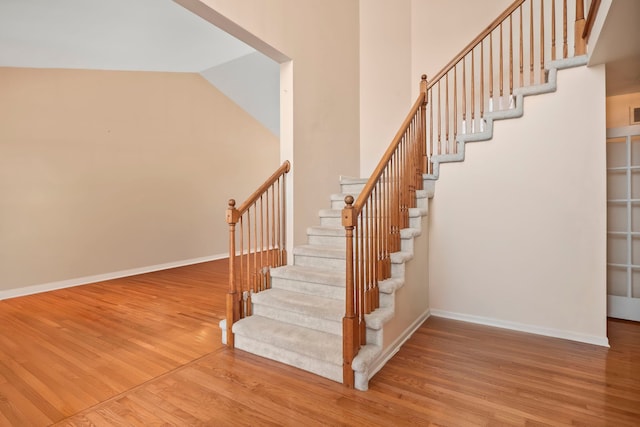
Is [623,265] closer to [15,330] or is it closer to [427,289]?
[427,289]

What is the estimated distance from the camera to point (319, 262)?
346 centimetres

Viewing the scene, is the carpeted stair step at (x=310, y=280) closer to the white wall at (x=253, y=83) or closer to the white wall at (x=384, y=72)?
the white wall at (x=384, y=72)

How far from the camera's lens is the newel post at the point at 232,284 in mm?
2924

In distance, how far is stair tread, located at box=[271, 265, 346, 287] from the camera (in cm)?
305

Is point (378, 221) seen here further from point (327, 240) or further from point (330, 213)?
point (330, 213)

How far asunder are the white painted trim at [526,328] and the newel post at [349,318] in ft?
5.61

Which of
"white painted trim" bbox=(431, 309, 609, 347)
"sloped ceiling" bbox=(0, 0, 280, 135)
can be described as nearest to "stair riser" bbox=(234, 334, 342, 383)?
"white painted trim" bbox=(431, 309, 609, 347)

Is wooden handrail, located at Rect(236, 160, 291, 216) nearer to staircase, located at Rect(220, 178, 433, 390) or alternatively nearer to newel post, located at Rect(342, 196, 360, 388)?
staircase, located at Rect(220, 178, 433, 390)

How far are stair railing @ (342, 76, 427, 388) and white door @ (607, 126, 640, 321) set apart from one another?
6.58 feet

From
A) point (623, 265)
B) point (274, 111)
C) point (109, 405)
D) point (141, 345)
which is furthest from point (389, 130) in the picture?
point (109, 405)

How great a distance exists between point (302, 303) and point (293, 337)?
0.34 m

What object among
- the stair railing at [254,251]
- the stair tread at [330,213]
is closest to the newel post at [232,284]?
the stair railing at [254,251]

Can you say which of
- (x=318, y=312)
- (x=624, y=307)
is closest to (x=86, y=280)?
(x=318, y=312)

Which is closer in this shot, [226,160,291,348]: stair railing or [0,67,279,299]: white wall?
[226,160,291,348]: stair railing
